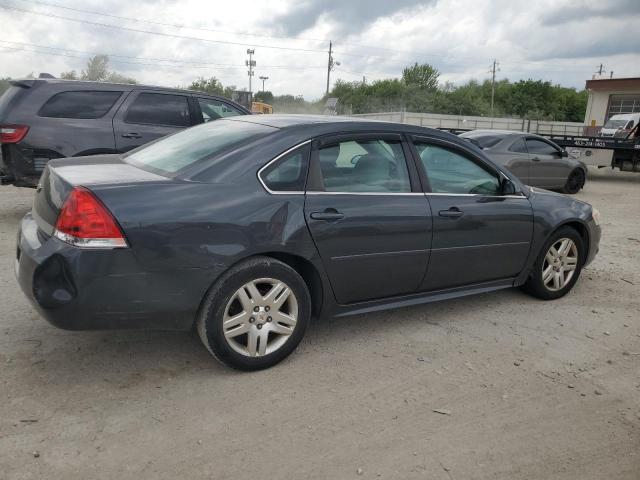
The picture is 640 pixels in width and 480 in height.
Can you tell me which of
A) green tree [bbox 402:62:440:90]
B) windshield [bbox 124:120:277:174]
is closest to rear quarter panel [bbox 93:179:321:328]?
windshield [bbox 124:120:277:174]

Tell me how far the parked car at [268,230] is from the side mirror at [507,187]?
14 millimetres

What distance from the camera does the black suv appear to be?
6.39 meters

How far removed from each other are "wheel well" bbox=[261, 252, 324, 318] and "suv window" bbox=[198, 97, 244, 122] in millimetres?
4962

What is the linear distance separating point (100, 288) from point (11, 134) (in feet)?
14.8

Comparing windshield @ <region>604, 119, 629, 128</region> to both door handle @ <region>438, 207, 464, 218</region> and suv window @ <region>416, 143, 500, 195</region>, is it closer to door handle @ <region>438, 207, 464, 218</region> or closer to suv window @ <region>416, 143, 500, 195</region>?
suv window @ <region>416, 143, 500, 195</region>

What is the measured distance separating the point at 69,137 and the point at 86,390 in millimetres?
4452

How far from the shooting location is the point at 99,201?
2848 millimetres

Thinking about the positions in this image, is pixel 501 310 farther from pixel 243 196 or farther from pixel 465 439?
pixel 243 196

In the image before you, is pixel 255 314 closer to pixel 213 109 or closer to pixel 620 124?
pixel 213 109

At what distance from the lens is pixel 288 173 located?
3.42 meters

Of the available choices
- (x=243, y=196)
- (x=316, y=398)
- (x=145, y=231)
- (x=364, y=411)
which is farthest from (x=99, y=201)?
(x=364, y=411)

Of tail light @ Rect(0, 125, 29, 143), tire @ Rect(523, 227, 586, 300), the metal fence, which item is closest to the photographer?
tire @ Rect(523, 227, 586, 300)

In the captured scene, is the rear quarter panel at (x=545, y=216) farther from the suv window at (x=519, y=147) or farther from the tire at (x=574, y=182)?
the tire at (x=574, y=182)

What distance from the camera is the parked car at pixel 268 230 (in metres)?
2.87
